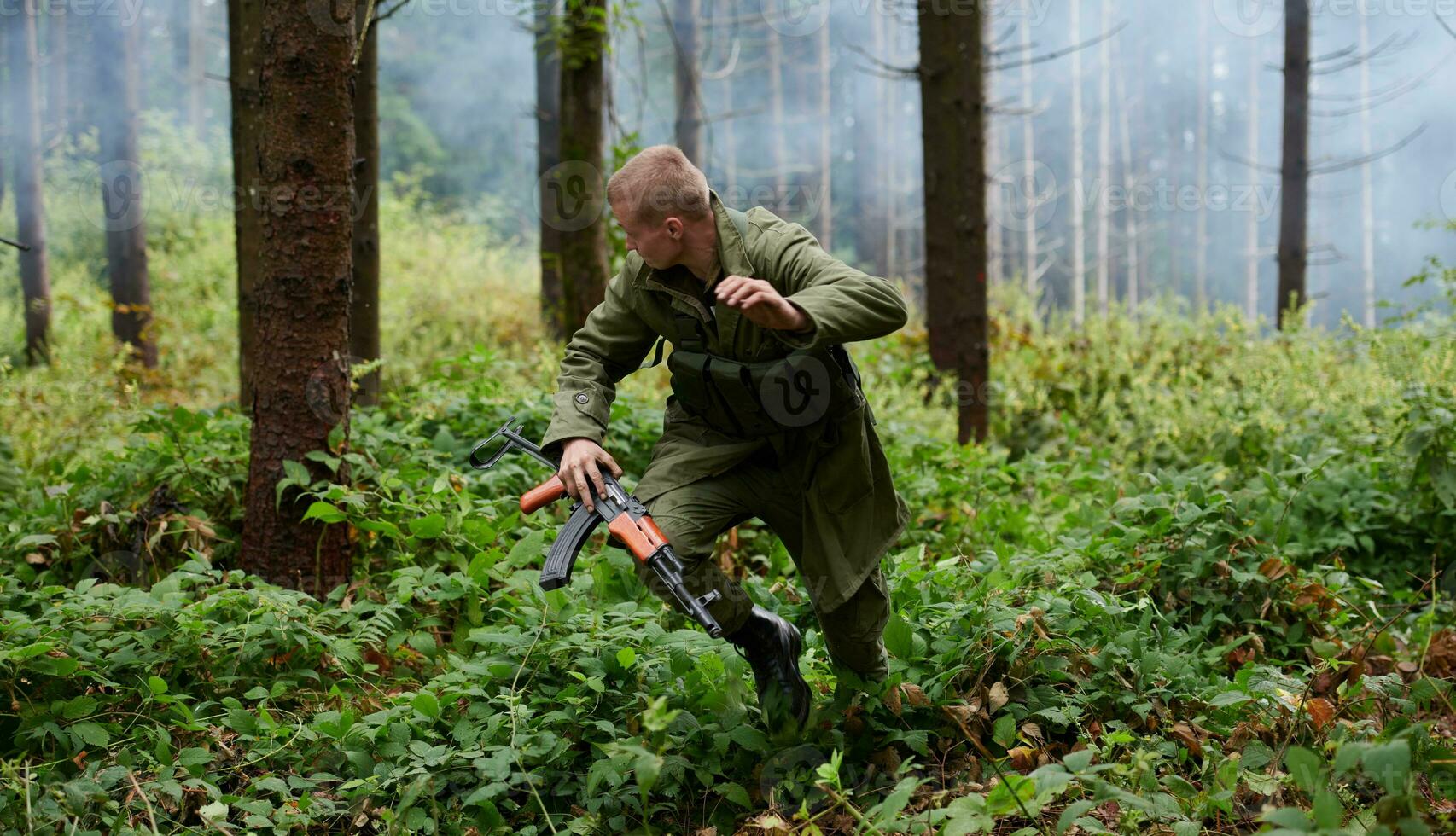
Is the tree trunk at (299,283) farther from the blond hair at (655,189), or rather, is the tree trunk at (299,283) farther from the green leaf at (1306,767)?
the green leaf at (1306,767)

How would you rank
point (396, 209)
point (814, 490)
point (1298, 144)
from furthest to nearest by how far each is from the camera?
1. point (396, 209)
2. point (1298, 144)
3. point (814, 490)

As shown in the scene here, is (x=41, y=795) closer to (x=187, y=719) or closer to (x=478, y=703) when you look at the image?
(x=187, y=719)

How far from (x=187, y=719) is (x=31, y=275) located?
1366cm

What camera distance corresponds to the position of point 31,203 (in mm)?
14570

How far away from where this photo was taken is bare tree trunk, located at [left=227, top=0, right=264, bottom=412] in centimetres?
577

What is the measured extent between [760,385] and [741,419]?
159 mm

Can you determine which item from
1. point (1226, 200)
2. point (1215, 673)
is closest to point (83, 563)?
point (1215, 673)

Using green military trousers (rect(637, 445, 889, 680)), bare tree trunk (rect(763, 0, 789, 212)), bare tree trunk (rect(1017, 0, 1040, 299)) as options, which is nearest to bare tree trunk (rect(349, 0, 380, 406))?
green military trousers (rect(637, 445, 889, 680))

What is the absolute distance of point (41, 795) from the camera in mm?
2934

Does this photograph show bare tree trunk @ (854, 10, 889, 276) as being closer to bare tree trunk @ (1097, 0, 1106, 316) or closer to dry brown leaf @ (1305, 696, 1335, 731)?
bare tree trunk @ (1097, 0, 1106, 316)

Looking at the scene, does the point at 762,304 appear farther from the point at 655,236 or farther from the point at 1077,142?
the point at 1077,142

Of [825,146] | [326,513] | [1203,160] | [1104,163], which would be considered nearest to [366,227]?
[326,513]

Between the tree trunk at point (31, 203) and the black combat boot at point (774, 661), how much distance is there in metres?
11.6

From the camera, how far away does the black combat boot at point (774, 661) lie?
325 cm
